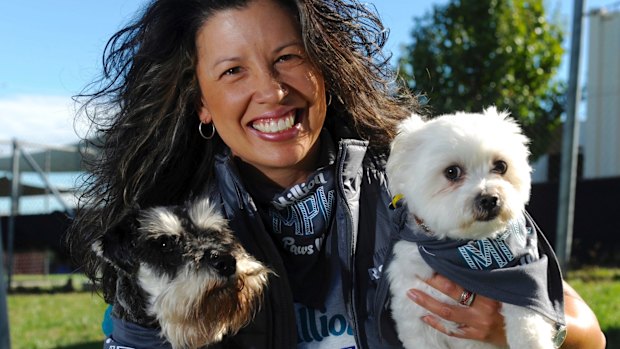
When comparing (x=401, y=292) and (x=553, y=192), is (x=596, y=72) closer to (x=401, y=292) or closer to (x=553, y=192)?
(x=553, y=192)

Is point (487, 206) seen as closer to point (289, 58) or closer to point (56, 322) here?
point (289, 58)

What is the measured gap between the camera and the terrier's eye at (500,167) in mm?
2891

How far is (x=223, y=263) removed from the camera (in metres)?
3.17

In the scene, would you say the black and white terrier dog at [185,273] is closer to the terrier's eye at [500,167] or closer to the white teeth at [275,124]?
the white teeth at [275,124]

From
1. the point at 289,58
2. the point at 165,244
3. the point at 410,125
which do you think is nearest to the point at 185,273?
the point at 165,244

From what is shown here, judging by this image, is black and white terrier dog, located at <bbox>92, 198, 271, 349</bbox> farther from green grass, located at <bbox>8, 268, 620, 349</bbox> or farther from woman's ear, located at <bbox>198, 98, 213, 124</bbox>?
green grass, located at <bbox>8, 268, 620, 349</bbox>

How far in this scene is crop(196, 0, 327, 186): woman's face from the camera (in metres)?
3.08

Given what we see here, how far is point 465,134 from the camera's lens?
9.43 feet

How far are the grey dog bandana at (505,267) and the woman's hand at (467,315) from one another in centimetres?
7

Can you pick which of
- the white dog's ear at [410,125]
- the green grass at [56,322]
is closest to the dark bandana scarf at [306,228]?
the white dog's ear at [410,125]

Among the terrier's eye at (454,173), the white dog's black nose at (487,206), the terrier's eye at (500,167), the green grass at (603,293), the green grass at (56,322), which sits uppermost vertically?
the terrier's eye at (500,167)

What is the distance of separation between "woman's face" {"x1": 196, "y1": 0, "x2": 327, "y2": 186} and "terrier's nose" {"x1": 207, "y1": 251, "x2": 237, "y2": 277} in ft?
1.52

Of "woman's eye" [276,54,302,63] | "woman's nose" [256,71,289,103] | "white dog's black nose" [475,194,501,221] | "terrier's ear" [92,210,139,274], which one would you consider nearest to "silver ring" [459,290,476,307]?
"white dog's black nose" [475,194,501,221]

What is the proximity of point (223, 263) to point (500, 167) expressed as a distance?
1.29 metres
